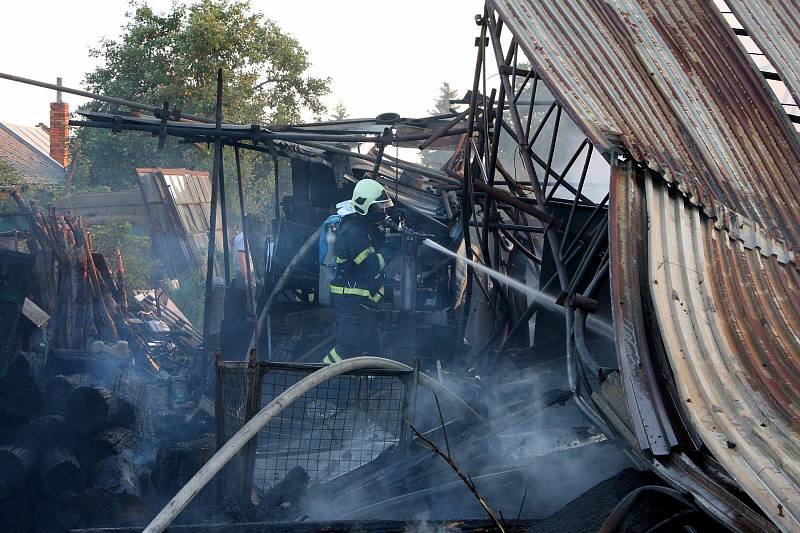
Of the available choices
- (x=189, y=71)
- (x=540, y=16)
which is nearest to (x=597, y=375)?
(x=540, y=16)

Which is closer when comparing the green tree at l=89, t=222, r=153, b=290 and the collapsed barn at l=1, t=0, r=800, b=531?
the collapsed barn at l=1, t=0, r=800, b=531

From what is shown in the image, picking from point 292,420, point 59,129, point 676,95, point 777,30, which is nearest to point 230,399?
point 292,420

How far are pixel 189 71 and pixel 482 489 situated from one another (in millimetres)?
21463

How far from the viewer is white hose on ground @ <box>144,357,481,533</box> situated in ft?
11.5

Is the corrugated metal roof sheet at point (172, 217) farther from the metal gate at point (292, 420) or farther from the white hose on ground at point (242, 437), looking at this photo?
the white hose on ground at point (242, 437)

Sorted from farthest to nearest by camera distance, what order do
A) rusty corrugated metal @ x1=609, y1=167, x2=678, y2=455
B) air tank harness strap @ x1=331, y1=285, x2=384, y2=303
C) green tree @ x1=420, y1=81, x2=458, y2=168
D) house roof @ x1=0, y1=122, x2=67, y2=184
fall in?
1. green tree @ x1=420, y1=81, x2=458, y2=168
2. house roof @ x1=0, y1=122, x2=67, y2=184
3. air tank harness strap @ x1=331, y1=285, x2=384, y2=303
4. rusty corrugated metal @ x1=609, y1=167, x2=678, y2=455

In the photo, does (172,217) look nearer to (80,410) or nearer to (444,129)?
(444,129)

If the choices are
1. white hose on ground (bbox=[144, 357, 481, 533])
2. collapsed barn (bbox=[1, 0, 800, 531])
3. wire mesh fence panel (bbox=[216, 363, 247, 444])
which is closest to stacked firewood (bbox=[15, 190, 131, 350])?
collapsed barn (bbox=[1, 0, 800, 531])

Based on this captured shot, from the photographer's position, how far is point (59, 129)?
97.0 ft

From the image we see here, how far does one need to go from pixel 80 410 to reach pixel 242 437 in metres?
3.47

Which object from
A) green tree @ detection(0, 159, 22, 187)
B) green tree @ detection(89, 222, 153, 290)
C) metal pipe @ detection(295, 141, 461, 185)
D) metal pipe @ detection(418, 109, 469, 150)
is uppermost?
green tree @ detection(0, 159, 22, 187)

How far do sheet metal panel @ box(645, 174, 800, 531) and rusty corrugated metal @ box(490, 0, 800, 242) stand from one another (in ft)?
1.11

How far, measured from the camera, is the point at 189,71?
23.5 metres

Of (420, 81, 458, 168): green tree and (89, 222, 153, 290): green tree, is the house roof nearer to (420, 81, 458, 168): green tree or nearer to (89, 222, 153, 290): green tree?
(89, 222, 153, 290): green tree
